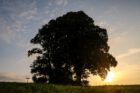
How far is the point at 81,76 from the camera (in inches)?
2450

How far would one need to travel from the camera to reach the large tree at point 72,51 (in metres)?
60.0

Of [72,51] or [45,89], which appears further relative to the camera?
[72,51]

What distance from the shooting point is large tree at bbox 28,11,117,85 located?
6000 centimetres

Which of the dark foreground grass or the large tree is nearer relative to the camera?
the dark foreground grass

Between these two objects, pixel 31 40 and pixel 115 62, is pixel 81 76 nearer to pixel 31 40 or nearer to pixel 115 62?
pixel 115 62

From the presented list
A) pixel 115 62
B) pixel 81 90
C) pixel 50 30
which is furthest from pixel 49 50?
pixel 81 90

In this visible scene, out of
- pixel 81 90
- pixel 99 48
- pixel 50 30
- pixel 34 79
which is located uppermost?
pixel 50 30

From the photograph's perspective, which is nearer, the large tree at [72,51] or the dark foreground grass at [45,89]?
the dark foreground grass at [45,89]

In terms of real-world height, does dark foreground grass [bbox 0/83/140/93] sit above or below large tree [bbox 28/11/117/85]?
below

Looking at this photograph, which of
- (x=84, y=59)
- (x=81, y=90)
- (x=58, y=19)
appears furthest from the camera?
(x=58, y=19)

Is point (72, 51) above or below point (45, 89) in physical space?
above

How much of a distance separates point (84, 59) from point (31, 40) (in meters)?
12.5

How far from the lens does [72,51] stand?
201 feet

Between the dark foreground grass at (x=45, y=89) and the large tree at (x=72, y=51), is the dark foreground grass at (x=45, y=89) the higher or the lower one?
the lower one
